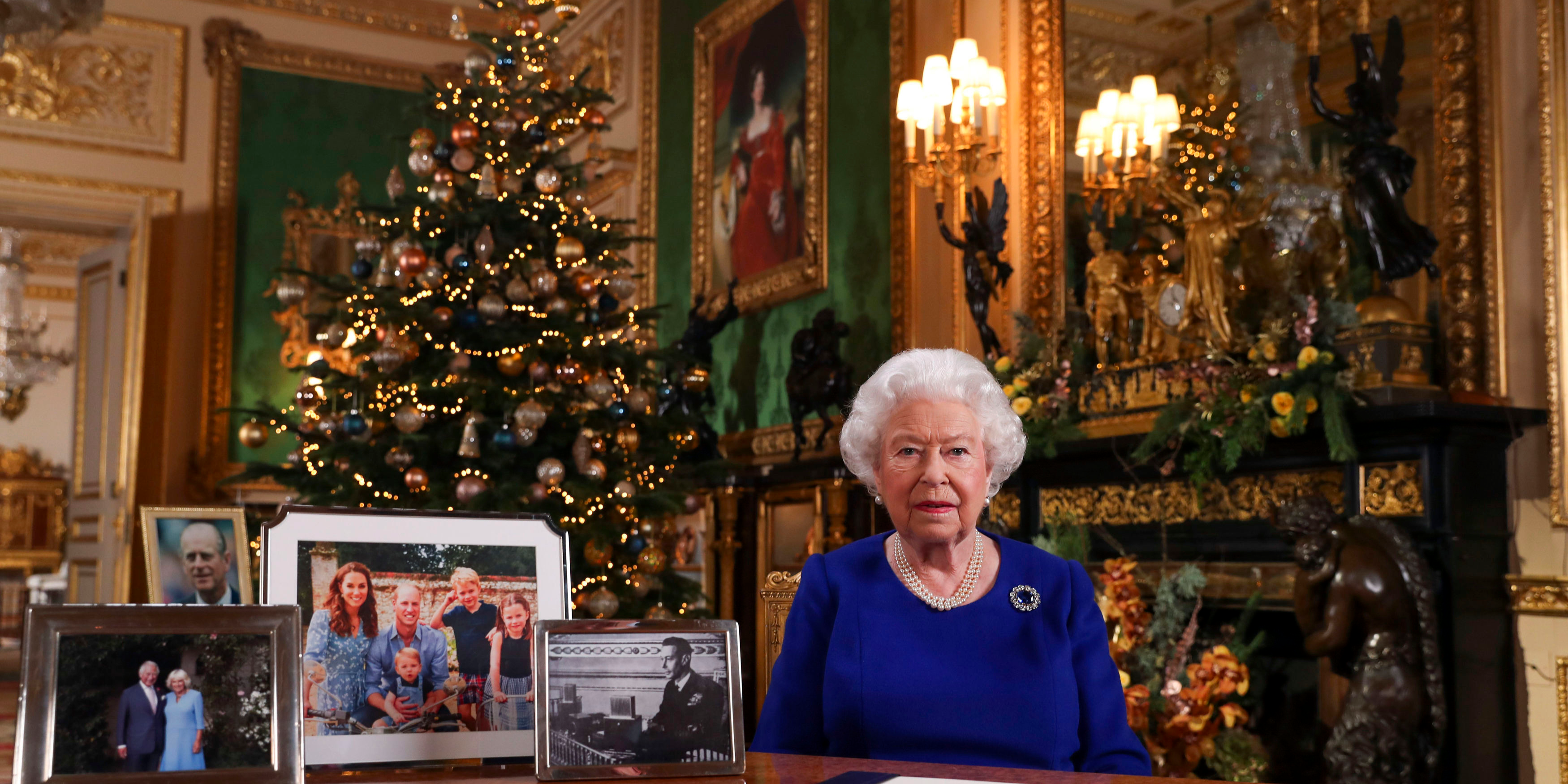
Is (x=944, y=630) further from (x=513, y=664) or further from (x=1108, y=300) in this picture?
(x=1108, y=300)

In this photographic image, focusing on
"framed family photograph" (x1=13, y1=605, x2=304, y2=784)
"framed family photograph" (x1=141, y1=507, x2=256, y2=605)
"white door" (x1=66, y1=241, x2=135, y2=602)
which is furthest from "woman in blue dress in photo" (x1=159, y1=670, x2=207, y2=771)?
"white door" (x1=66, y1=241, x2=135, y2=602)

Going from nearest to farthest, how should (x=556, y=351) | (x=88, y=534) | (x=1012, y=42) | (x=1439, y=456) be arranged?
(x=1439, y=456) < (x=556, y=351) < (x=1012, y=42) < (x=88, y=534)

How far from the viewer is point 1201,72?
16.7 feet

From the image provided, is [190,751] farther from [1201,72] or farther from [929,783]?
[1201,72]

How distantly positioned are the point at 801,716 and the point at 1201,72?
4.03 meters

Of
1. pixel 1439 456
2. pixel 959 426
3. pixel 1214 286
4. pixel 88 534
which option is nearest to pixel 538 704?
pixel 959 426

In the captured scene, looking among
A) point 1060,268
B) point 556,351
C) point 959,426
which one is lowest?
point 959,426

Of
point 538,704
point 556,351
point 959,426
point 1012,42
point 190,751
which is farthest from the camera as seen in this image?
point 1012,42

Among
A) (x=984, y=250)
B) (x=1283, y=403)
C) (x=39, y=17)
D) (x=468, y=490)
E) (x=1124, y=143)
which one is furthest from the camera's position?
(x=984, y=250)

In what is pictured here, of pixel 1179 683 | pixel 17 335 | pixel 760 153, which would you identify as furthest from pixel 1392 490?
pixel 17 335

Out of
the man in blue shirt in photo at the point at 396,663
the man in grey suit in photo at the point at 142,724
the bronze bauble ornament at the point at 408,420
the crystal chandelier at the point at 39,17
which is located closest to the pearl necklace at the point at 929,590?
the man in blue shirt in photo at the point at 396,663

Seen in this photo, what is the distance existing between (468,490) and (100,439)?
21.6 feet

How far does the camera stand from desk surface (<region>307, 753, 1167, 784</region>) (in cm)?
136

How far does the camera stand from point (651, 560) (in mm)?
5434
